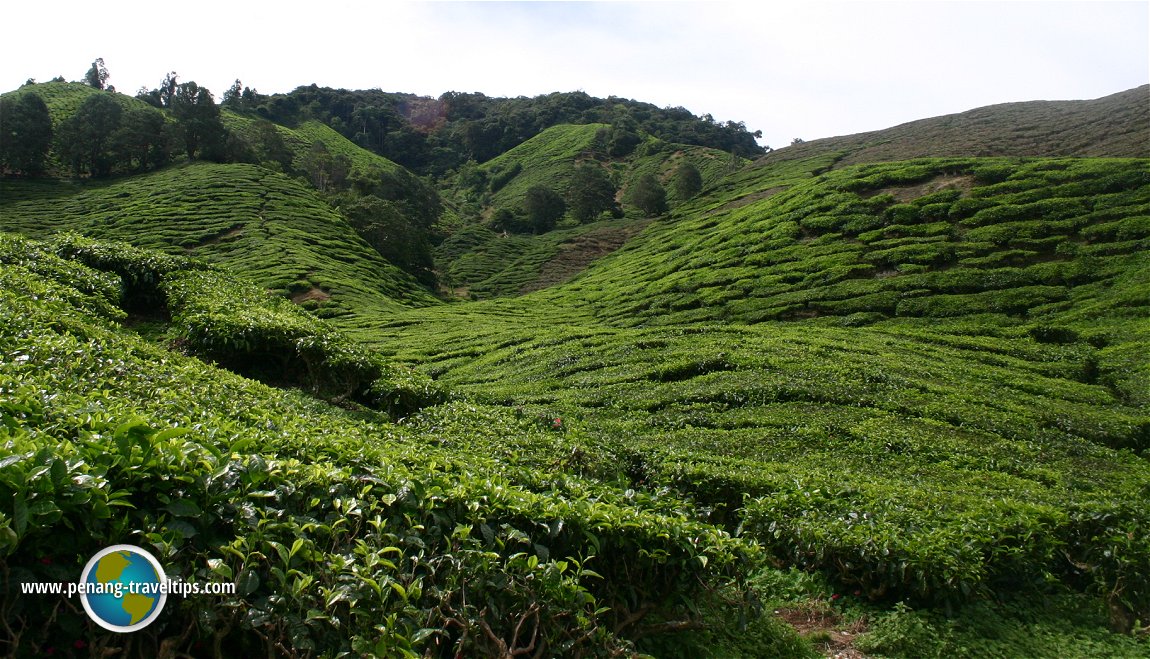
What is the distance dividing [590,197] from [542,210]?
5567 millimetres

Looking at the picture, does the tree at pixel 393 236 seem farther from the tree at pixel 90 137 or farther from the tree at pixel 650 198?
the tree at pixel 90 137

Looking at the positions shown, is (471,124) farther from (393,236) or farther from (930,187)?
(930,187)

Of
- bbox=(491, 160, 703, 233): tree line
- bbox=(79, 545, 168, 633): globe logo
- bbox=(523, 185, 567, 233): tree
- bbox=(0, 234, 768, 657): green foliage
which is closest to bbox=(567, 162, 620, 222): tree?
bbox=(491, 160, 703, 233): tree line

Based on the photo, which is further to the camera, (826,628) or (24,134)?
(24,134)

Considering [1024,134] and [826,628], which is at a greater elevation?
[1024,134]

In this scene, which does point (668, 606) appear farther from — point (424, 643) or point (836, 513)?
point (836, 513)

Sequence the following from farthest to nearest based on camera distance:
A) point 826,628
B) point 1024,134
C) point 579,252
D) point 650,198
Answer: point 650,198 < point 579,252 < point 1024,134 < point 826,628

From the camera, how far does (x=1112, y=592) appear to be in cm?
673

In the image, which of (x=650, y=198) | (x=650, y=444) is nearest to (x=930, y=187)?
(x=650, y=444)

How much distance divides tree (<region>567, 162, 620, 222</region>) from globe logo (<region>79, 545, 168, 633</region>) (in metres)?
71.6

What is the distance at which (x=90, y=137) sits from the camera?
6272 centimetres

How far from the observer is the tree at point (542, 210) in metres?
73.9

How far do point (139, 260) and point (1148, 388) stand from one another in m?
22.3

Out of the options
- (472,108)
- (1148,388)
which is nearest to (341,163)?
(472,108)
